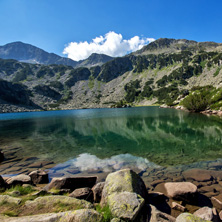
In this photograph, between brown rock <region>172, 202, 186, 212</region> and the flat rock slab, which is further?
brown rock <region>172, 202, 186, 212</region>

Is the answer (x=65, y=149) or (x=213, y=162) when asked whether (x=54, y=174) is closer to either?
(x=65, y=149)

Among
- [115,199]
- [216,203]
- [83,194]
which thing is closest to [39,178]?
[83,194]

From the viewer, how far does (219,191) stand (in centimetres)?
935

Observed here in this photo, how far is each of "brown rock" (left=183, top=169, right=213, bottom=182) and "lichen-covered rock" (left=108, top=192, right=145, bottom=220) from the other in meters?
7.68

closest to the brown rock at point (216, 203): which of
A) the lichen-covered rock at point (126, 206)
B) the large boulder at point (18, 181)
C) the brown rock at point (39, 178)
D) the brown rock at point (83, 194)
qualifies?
the lichen-covered rock at point (126, 206)

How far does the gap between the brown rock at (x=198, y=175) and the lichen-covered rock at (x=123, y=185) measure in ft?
18.9

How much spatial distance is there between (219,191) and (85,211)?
9.67 metres

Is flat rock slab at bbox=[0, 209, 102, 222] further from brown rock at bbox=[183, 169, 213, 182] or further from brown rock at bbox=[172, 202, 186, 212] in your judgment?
brown rock at bbox=[183, 169, 213, 182]

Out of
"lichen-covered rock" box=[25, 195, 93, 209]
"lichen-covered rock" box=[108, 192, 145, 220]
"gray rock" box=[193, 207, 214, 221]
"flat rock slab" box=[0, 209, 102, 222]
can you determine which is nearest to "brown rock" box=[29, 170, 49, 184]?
"lichen-covered rock" box=[25, 195, 93, 209]

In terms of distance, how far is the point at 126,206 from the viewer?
5559 mm

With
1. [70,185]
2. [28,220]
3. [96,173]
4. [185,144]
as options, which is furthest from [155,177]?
[185,144]

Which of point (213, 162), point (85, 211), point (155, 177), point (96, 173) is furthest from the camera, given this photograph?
point (213, 162)

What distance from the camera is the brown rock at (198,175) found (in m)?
11.1

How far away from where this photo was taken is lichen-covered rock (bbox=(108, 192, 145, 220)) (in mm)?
5189
